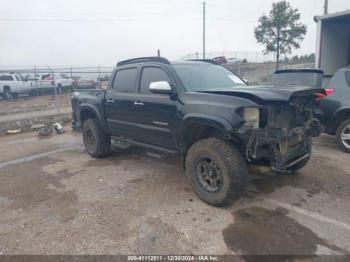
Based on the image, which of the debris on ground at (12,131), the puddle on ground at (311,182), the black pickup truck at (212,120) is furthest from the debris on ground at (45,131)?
the puddle on ground at (311,182)

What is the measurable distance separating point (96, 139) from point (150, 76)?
80.8 inches

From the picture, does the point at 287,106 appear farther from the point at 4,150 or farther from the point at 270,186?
the point at 4,150

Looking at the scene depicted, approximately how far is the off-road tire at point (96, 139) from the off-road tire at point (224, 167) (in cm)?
273

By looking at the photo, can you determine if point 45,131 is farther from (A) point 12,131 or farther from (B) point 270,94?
(B) point 270,94

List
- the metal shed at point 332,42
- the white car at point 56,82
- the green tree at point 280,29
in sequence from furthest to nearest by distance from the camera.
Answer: the green tree at point 280,29 → the white car at point 56,82 → the metal shed at point 332,42

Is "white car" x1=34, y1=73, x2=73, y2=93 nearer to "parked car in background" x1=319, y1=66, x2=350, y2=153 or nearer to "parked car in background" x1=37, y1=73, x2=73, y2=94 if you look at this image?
"parked car in background" x1=37, y1=73, x2=73, y2=94

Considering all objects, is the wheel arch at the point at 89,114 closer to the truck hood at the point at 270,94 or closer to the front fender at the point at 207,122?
the front fender at the point at 207,122

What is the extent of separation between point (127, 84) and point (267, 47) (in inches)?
1035

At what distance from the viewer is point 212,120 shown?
3.61 metres

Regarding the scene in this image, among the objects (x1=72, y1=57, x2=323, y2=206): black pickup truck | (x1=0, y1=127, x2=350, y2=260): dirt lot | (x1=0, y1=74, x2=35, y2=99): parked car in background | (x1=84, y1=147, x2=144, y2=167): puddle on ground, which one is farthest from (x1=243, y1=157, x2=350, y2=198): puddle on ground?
(x1=0, y1=74, x2=35, y2=99): parked car in background

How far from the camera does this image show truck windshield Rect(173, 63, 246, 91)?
4379mm

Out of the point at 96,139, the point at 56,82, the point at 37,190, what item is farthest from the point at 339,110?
the point at 56,82

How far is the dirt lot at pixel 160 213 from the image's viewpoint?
3.04 metres

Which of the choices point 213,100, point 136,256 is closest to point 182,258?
point 136,256
